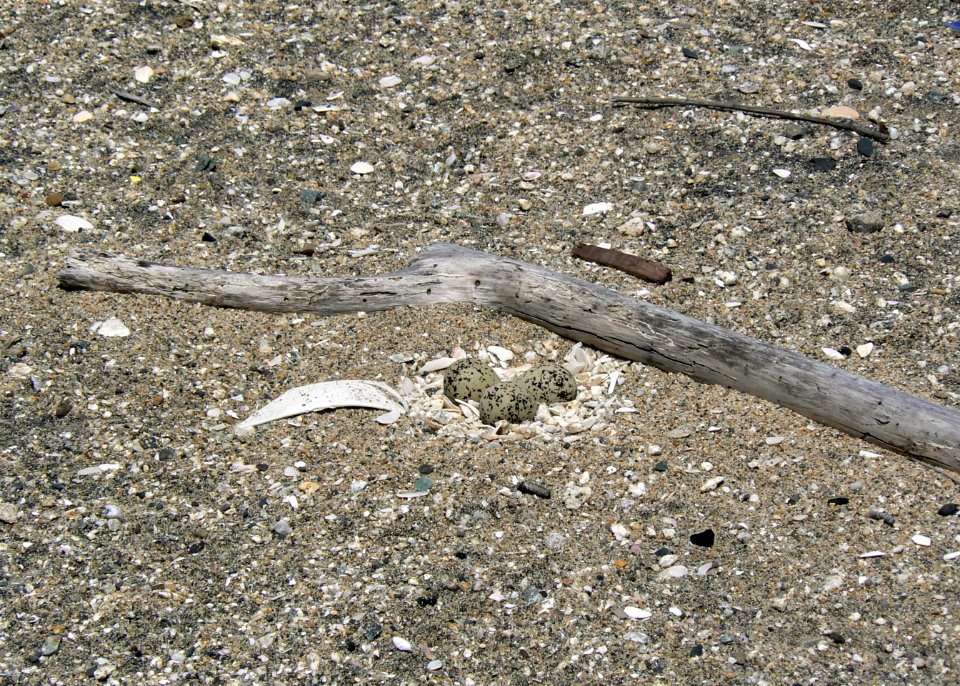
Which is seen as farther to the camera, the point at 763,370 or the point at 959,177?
the point at 959,177

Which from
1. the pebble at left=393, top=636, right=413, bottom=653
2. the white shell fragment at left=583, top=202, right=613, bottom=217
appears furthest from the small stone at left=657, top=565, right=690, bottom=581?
the white shell fragment at left=583, top=202, right=613, bottom=217

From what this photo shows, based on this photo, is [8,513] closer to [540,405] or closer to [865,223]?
[540,405]

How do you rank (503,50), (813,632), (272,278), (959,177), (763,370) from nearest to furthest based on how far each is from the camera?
(813,632)
(763,370)
(272,278)
(959,177)
(503,50)

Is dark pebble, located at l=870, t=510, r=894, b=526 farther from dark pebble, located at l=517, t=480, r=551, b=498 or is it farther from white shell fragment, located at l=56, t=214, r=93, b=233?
white shell fragment, located at l=56, t=214, r=93, b=233

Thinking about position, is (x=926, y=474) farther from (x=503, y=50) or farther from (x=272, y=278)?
(x=503, y=50)

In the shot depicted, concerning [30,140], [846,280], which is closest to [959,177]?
[846,280]

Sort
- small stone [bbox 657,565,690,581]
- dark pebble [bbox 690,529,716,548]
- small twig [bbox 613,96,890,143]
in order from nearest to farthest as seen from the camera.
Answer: small stone [bbox 657,565,690,581]
dark pebble [bbox 690,529,716,548]
small twig [bbox 613,96,890,143]
